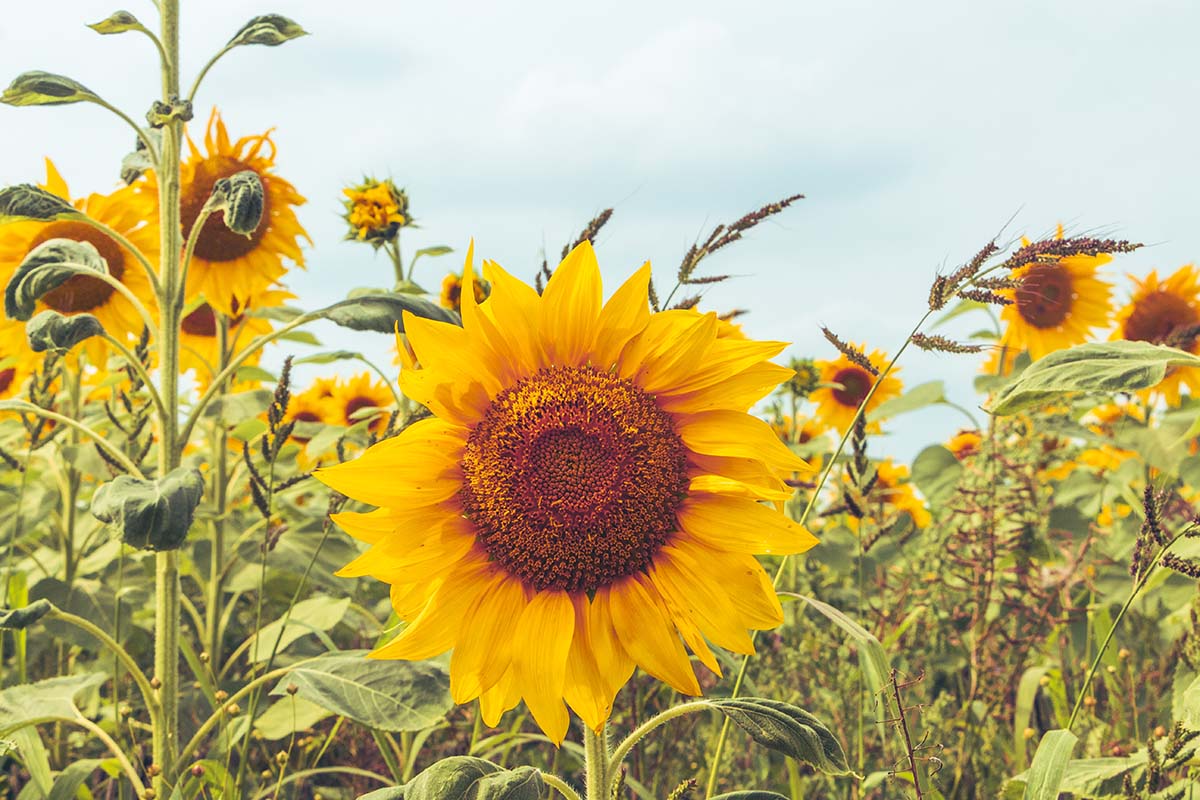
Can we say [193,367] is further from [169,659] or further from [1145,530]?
[1145,530]

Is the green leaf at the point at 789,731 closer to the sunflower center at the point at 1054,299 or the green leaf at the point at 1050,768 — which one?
the green leaf at the point at 1050,768

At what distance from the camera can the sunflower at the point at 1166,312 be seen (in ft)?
15.4

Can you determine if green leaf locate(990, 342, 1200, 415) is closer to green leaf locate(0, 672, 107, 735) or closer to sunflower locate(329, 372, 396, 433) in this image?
green leaf locate(0, 672, 107, 735)

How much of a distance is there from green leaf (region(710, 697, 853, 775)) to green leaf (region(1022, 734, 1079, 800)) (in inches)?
16.7

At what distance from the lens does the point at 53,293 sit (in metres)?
3.37

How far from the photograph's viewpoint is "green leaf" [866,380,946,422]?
4016 mm

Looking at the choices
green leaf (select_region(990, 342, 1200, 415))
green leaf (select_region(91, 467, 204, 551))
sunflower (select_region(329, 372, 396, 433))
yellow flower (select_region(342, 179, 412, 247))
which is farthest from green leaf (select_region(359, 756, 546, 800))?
sunflower (select_region(329, 372, 396, 433))

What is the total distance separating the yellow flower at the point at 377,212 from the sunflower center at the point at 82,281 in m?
0.78

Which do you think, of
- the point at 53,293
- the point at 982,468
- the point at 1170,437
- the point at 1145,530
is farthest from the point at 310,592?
the point at 1170,437

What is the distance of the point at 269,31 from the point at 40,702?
1.58 meters

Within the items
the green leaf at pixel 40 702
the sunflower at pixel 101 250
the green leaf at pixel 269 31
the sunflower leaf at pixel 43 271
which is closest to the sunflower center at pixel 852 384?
the sunflower at pixel 101 250

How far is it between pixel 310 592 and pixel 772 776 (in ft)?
5.51

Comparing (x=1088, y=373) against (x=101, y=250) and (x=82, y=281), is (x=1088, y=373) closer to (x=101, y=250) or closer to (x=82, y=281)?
(x=82, y=281)

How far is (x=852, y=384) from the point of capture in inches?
227
